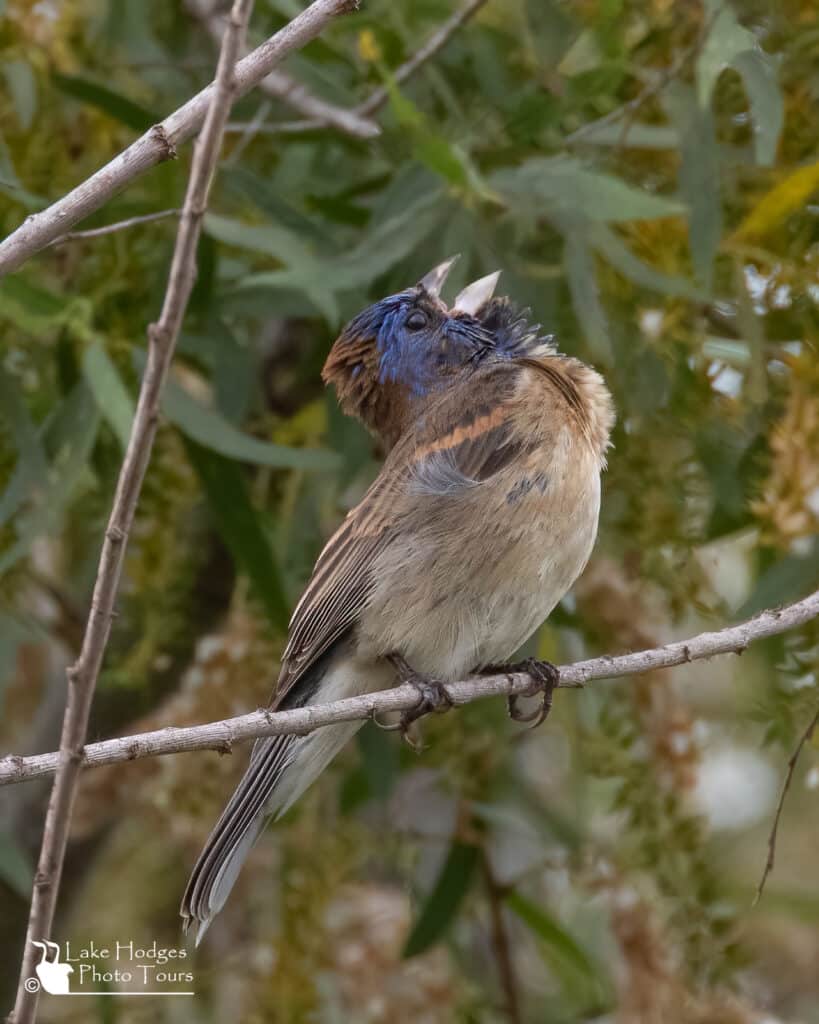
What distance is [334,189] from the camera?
14.3ft

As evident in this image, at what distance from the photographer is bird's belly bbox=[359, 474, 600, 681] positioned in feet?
11.4

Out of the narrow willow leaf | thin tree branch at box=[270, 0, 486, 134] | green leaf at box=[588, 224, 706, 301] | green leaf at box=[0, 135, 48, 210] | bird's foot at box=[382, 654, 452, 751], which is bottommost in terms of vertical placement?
the narrow willow leaf

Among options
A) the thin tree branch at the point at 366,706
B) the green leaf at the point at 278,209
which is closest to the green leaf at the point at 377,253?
the green leaf at the point at 278,209

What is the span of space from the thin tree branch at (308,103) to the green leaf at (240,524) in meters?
0.96

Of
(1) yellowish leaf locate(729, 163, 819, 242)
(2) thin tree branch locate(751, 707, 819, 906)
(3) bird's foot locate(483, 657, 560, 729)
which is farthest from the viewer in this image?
(1) yellowish leaf locate(729, 163, 819, 242)

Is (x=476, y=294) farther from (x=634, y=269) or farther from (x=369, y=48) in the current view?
(x=369, y=48)

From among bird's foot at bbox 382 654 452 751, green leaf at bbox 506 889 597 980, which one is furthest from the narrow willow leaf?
bird's foot at bbox 382 654 452 751

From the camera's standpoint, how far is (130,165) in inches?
95.6

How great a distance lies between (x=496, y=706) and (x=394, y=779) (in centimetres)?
38

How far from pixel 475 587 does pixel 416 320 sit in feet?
3.01

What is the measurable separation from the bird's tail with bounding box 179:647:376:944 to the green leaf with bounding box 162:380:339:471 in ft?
1.69

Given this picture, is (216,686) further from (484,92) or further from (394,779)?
(484,92)

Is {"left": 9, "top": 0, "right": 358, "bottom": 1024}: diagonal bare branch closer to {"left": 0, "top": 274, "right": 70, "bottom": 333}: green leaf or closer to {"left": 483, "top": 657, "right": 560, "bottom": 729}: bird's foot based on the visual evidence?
{"left": 483, "top": 657, "right": 560, "bottom": 729}: bird's foot

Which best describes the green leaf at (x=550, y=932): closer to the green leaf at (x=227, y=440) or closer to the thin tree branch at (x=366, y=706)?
the thin tree branch at (x=366, y=706)
